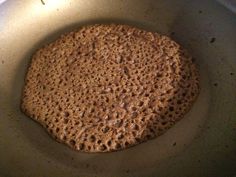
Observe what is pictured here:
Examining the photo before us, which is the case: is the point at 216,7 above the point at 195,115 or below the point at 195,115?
above

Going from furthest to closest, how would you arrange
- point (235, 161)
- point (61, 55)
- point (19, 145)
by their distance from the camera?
point (61, 55), point (19, 145), point (235, 161)

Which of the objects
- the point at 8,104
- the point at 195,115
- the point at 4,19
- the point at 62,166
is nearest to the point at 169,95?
the point at 195,115

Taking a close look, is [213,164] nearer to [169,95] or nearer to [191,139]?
[191,139]
